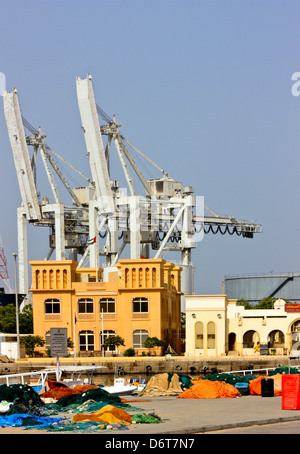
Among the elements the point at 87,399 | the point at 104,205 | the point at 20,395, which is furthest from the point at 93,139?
the point at 20,395

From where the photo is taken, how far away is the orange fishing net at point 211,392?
38.6 m

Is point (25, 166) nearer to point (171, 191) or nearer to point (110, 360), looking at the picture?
point (171, 191)

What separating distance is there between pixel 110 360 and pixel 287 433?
167 ft

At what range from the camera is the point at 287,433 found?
24.2m

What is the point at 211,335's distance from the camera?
82.4 metres

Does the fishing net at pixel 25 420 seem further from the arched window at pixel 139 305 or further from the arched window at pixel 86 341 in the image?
the arched window at pixel 86 341

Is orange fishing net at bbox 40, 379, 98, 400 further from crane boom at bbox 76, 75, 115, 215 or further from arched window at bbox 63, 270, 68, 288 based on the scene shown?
crane boom at bbox 76, 75, 115, 215

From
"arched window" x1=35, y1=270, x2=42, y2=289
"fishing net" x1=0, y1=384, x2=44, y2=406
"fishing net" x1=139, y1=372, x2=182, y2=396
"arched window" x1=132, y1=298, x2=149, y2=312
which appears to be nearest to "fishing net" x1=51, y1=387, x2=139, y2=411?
"fishing net" x1=0, y1=384, x2=44, y2=406

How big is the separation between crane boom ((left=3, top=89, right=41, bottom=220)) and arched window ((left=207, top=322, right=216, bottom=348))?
1683 inches

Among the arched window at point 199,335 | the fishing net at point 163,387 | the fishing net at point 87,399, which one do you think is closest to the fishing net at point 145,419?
the fishing net at point 87,399

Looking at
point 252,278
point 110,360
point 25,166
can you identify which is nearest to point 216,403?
point 110,360

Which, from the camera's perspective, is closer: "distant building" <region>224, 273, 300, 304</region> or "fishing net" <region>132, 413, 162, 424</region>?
"fishing net" <region>132, 413, 162, 424</region>

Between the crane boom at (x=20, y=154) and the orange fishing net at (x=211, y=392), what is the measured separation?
78562 millimetres

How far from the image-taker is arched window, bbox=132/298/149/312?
84.5 metres
